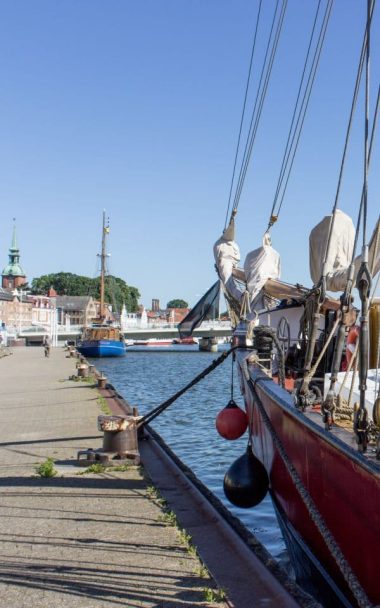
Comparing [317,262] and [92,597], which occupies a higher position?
[317,262]

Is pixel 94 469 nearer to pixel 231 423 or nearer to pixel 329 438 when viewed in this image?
pixel 231 423

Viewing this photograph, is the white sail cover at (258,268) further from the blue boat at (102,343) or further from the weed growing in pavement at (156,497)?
the blue boat at (102,343)

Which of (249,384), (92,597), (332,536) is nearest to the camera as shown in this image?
(332,536)

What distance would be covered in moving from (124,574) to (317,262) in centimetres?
536

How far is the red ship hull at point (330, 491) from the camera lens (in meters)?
3.91

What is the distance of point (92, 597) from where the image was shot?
15.4ft

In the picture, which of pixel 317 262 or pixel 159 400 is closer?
pixel 317 262

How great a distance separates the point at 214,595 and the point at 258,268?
26.0 ft

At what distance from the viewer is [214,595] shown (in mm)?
4691

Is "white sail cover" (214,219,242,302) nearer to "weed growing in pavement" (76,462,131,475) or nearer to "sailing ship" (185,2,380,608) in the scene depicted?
"sailing ship" (185,2,380,608)

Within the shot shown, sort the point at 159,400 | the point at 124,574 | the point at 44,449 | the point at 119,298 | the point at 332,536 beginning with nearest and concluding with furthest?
1. the point at 332,536
2. the point at 124,574
3. the point at 44,449
4. the point at 159,400
5. the point at 119,298

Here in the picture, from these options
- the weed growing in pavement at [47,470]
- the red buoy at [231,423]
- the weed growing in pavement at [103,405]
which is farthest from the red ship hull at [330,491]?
the weed growing in pavement at [103,405]

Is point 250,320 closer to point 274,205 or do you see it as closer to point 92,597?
point 274,205

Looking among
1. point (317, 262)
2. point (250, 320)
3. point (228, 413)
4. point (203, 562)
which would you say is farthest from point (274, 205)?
point (203, 562)
